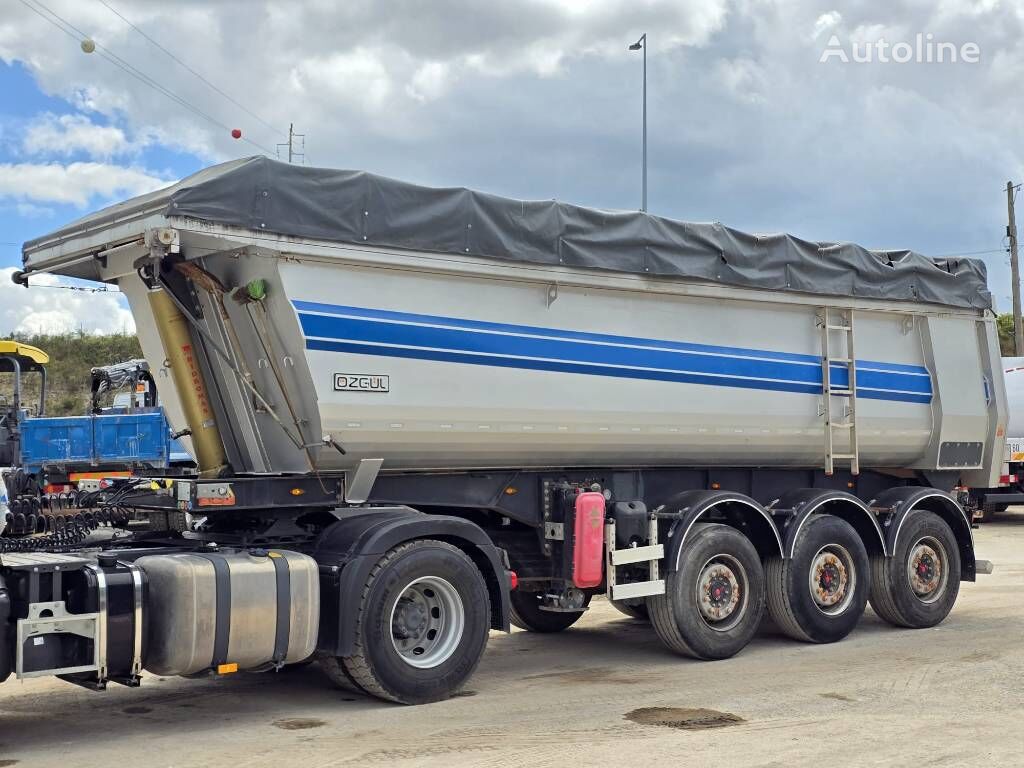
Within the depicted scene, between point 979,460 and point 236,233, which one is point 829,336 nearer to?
point 979,460

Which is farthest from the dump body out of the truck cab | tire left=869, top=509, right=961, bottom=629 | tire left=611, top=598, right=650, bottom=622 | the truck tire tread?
the truck cab

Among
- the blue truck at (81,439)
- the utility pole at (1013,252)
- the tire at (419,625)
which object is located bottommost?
the tire at (419,625)

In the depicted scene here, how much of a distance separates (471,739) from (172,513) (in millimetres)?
2739

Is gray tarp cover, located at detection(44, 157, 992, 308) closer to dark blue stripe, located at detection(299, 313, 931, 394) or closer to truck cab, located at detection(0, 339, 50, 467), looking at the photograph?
dark blue stripe, located at detection(299, 313, 931, 394)

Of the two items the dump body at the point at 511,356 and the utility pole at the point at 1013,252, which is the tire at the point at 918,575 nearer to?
the dump body at the point at 511,356

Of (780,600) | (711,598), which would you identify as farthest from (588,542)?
(780,600)

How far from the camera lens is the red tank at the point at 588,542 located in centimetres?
885

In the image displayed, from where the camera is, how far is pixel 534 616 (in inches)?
427

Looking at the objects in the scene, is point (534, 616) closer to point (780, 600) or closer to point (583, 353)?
point (780, 600)

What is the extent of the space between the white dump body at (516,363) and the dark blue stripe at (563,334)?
0.01m

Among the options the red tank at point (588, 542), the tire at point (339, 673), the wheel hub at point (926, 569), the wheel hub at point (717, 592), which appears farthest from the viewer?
the wheel hub at point (926, 569)

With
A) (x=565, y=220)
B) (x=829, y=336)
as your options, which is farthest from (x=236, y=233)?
(x=829, y=336)

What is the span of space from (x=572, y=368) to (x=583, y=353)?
0.17 m

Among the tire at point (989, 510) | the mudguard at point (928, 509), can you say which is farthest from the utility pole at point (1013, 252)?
the mudguard at point (928, 509)
